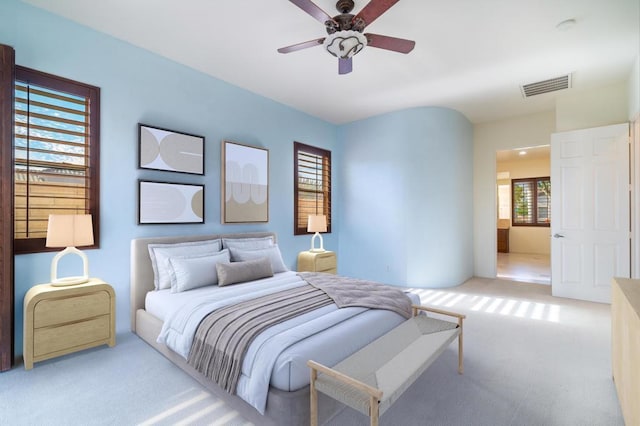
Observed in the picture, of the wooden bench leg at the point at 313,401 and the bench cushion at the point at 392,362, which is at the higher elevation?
the bench cushion at the point at 392,362

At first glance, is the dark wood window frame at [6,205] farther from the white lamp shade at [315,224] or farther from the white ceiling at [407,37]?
the white lamp shade at [315,224]

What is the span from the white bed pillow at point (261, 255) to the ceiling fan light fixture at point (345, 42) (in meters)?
2.30

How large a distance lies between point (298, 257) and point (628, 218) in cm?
458

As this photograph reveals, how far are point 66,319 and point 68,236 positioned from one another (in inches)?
26.6

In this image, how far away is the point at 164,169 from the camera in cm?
335

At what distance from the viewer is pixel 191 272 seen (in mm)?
2924

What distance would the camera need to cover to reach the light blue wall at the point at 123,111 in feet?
8.47

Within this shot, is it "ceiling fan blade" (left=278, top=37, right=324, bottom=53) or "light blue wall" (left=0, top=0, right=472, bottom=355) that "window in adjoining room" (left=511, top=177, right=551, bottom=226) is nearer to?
"light blue wall" (left=0, top=0, right=472, bottom=355)

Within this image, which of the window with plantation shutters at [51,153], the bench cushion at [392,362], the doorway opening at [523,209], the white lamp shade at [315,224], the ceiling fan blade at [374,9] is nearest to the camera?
the bench cushion at [392,362]

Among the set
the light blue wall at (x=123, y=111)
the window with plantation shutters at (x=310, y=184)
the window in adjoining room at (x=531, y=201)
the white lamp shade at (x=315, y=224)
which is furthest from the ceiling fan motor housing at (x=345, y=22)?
the window in adjoining room at (x=531, y=201)

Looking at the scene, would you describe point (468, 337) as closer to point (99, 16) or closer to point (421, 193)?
point (421, 193)

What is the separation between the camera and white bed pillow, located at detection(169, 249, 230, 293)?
2.88 meters

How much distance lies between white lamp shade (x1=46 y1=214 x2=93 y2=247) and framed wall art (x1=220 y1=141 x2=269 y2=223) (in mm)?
1552

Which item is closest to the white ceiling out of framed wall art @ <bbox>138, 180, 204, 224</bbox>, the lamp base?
framed wall art @ <bbox>138, 180, 204, 224</bbox>
